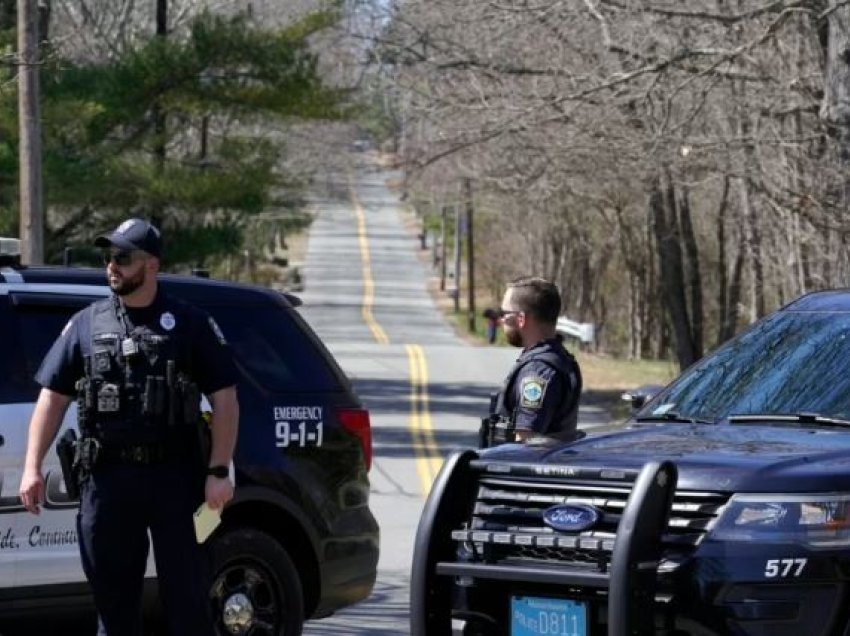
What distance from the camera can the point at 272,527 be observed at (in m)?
8.91

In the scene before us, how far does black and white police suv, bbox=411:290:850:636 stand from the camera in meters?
6.37

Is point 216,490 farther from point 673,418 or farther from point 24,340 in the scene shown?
point 673,418

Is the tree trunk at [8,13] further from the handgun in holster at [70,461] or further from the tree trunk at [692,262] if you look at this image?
the handgun in holster at [70,461]

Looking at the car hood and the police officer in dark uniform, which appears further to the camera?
the police officer in dark uniform

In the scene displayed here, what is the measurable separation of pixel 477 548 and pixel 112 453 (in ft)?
4.43

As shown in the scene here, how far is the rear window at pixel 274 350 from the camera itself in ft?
29.2

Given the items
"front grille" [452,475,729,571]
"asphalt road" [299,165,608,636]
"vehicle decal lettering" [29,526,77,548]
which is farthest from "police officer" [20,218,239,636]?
"asphalt road" [299,165,608,636]

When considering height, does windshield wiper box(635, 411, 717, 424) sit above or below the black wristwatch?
above

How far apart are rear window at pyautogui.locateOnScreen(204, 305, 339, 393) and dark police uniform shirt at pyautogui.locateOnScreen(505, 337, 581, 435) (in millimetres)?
1104

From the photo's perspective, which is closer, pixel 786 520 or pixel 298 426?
pixel 786 520

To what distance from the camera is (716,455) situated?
6.77 meters

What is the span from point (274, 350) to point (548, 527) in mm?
2594

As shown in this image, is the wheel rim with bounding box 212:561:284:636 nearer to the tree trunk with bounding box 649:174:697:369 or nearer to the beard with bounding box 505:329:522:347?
the beard with bounding box 505:329:522:347

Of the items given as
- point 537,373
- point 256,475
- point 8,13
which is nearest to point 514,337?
point 537,373
